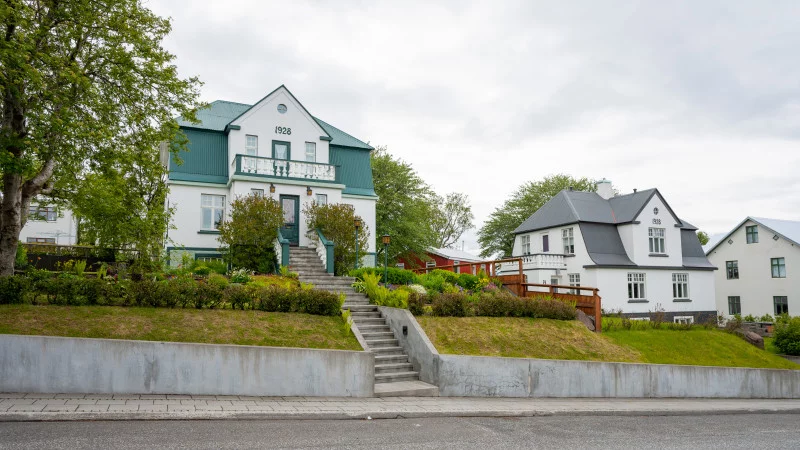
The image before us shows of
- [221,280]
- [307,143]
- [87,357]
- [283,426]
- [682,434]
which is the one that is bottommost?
[682,434]

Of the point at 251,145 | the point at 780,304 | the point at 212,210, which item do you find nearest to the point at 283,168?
the point at 251,145

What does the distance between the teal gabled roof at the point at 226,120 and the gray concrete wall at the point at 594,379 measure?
1727 centimetres

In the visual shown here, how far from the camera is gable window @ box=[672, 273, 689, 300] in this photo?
3381 centimetres

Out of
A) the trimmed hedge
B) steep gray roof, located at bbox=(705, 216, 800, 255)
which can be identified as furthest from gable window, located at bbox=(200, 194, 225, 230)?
steep gray roof, located at bbox=(705, 216, 800, 255)

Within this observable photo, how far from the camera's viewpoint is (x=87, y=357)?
32.0ft

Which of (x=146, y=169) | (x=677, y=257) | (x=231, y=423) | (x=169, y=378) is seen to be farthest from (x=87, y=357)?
(x=677, y=257)

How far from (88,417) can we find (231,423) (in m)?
2.18

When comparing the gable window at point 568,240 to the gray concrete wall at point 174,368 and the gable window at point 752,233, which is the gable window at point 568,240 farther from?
the gray concrete wall at point 174,368

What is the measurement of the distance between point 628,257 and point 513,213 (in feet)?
72.8

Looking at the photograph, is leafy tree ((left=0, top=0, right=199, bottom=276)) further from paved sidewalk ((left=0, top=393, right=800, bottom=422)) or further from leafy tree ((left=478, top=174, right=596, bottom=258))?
leafy tree ((left=478, top=174, right=596, bottom=258))

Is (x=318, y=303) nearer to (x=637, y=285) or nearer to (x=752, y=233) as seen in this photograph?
(x=637, y=285)

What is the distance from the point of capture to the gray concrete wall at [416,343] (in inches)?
488

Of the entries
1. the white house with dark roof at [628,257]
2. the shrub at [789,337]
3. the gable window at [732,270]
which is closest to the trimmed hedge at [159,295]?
the shrub at [789,337]

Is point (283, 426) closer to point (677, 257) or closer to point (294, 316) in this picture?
point (294, 316)
